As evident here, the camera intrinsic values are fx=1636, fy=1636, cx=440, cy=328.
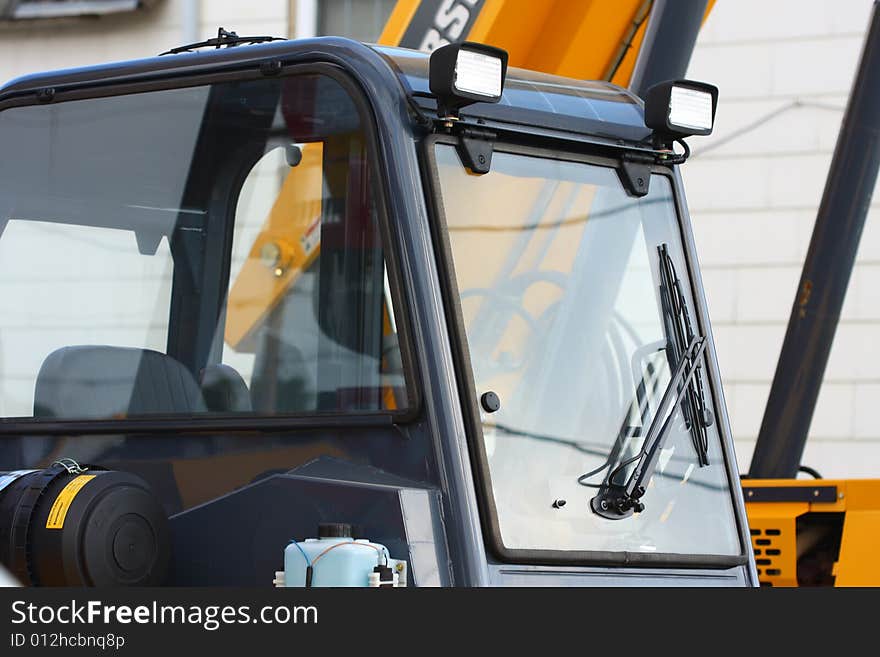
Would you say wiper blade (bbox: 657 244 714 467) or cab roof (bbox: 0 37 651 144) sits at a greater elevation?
cab roof (bbox: 0 37 651 144)

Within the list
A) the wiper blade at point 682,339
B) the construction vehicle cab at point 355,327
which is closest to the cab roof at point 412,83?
the construction vehicle cab at point 355,327

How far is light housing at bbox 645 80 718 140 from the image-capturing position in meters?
3.38

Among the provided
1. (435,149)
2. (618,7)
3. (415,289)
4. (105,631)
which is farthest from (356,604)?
(618,7)

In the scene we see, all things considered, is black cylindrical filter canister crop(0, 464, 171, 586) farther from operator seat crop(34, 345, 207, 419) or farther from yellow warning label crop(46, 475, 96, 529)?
operator seat crop(34, 345, 207, 419)

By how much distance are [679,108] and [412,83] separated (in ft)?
2.16

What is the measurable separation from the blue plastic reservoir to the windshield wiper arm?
0.56 metres

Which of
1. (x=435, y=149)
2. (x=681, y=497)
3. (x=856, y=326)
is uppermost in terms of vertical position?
(x=856, y=326)

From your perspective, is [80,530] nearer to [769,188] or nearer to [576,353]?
[576,353]

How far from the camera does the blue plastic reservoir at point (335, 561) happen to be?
8.65ft

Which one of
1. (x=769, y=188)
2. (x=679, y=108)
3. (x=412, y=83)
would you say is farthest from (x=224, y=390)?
(x=769, y=188)

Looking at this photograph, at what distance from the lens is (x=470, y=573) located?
276 centimetres

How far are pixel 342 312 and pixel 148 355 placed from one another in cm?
43

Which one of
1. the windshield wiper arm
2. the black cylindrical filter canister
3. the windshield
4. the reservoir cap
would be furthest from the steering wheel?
the black cylindrical filter canister

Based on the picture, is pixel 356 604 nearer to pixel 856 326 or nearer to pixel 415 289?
pixel 415 289
